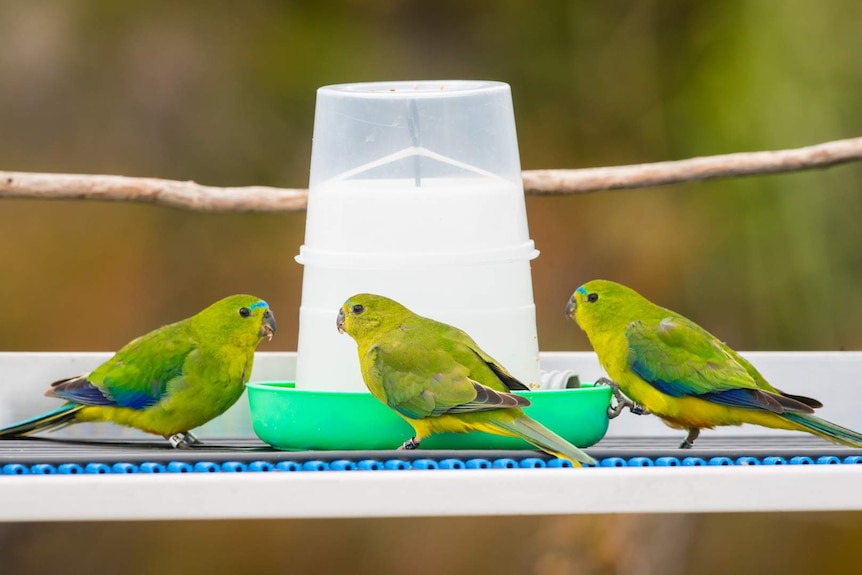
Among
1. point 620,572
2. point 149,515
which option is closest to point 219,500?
point 149,515

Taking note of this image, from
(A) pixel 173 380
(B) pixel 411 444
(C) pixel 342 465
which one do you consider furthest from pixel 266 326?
(C) pixel 342 465

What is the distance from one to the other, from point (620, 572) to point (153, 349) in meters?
2.04

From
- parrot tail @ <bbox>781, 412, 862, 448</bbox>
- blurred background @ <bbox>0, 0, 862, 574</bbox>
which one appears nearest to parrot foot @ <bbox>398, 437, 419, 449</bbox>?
parrot tail @ <bbox>781, 412, 862, 448</bbox>

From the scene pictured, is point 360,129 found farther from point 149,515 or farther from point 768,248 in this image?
point 768,248

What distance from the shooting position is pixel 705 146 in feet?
12.4

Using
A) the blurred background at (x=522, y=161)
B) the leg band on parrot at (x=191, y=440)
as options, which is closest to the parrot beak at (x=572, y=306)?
the leg band on parrot at (x=191, y=440)

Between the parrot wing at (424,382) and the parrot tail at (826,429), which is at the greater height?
the parrot wing at (424,382)

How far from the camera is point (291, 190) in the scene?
2.43m

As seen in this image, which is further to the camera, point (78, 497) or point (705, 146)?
point (705, 146)

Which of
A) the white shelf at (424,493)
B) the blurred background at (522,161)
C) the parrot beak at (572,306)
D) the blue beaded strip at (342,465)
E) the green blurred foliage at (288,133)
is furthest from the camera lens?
the green blurred foliage at (288,133)

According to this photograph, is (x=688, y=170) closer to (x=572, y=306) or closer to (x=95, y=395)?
(x=572, y=306)

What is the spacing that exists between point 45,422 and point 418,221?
593 millimetres

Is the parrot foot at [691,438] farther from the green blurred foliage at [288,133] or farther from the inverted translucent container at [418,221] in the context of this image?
the green blurred foliage at [288,133]

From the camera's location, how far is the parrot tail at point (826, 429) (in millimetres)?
1488
